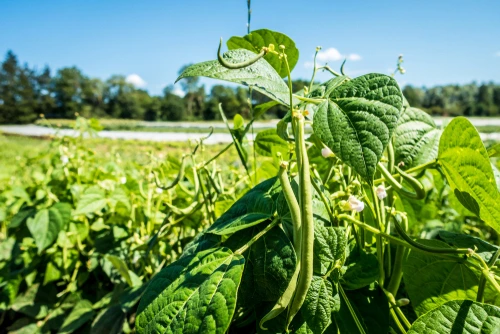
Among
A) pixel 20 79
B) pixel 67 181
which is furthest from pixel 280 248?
pixel 20 79

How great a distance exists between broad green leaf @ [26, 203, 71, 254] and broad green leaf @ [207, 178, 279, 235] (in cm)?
60

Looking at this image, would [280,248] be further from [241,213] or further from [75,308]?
[75,308]

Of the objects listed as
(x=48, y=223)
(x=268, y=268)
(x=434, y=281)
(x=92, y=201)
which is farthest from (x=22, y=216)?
(x=434, y=281)

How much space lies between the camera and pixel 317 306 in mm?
310

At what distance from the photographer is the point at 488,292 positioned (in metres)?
0.38

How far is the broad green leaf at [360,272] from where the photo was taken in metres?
0.36

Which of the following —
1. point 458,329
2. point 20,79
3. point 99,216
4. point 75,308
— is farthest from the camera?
point 20,79

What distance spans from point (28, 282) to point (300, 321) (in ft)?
2.84

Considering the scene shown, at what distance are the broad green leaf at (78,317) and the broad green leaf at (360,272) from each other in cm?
65

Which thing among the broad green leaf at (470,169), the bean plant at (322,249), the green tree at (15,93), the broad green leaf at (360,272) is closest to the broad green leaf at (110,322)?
the bean plant at (322,249)

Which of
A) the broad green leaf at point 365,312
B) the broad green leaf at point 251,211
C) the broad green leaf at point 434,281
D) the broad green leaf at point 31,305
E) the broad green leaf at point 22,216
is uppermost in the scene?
the broad green leaf at point 251,211

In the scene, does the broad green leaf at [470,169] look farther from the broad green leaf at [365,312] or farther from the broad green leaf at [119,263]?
the broad green leaf at [119,263]

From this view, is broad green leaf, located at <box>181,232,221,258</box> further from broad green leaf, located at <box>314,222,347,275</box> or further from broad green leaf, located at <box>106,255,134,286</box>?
broad green leaf, located at <box>106,255,134,286</box>

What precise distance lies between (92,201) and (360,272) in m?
0.65
